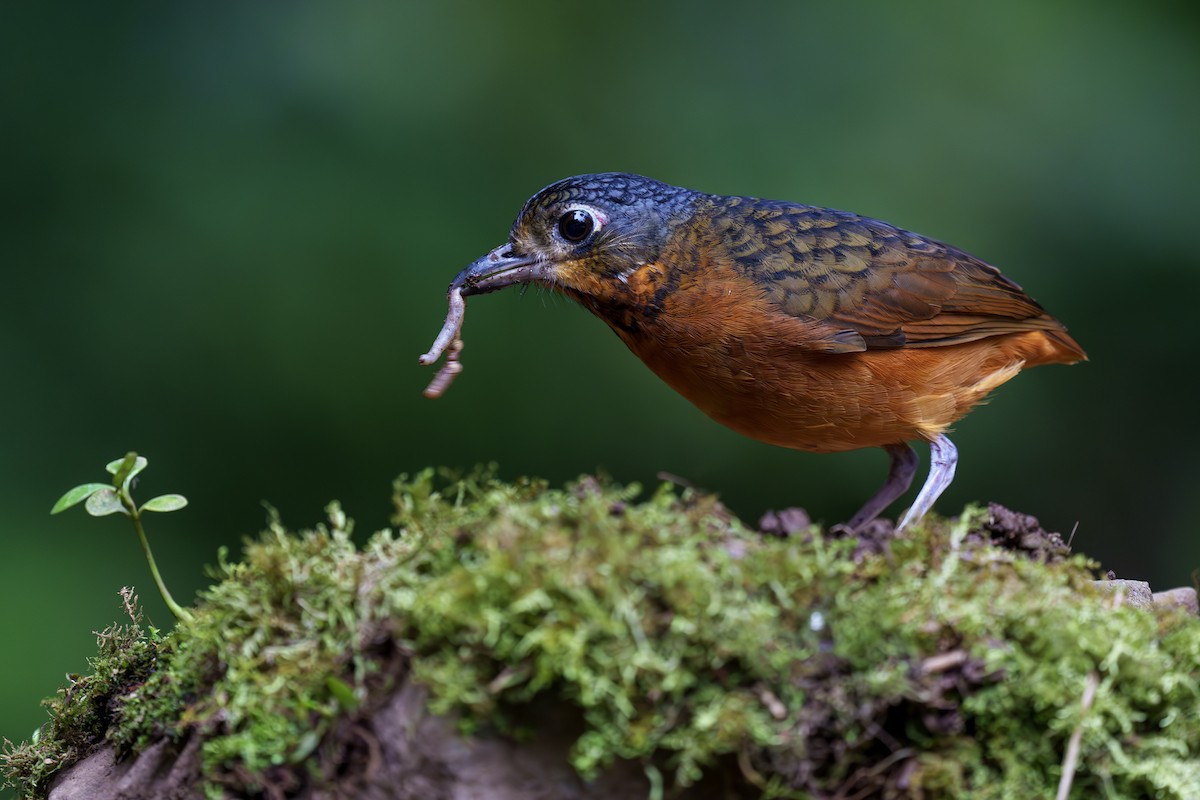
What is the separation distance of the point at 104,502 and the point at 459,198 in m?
4.35

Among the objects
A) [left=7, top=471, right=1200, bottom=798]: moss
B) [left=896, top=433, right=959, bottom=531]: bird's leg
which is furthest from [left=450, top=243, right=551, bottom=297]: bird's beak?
[left=7, top=471, right=1200, bottom=798]: moss

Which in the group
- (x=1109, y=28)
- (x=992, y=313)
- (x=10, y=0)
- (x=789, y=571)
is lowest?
(x=789, y=571)

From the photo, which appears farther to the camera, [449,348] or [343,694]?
[449,348]

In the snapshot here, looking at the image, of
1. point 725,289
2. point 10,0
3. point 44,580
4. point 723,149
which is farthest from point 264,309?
point 725,289

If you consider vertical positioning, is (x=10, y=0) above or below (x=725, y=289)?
above

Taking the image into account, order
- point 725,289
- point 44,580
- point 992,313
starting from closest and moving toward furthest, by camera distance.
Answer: point 725,289 → point 992,313 → point 44,580

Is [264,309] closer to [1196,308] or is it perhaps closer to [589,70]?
[589,70]

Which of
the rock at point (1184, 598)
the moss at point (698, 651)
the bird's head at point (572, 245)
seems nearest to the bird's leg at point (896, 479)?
the rock at point (1184, 598)

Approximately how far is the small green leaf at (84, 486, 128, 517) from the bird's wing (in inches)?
100

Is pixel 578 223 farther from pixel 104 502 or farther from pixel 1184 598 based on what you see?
pixel 1184 598

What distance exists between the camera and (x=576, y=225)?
4570mm

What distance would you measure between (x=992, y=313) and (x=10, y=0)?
600cm

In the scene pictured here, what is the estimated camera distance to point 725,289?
14.6 feet

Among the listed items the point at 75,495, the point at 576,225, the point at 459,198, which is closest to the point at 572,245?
the point at 576,225
